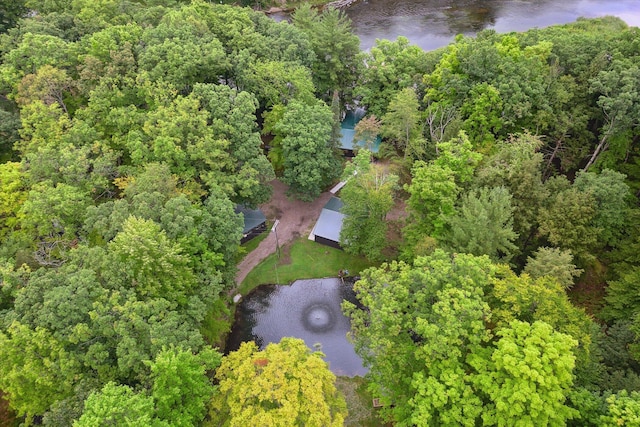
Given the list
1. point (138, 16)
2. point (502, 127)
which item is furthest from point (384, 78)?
point (138, 16)

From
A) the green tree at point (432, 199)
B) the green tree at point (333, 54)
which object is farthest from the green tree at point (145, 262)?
the green tree at point (333, 54)

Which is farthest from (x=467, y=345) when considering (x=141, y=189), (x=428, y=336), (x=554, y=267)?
(x=141, y=189)

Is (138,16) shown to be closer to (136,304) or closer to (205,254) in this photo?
(205,254)

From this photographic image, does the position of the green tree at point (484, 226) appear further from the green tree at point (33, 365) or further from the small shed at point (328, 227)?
the green tree at point (33, 365)

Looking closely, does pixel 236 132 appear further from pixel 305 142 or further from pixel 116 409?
pixel 116 409

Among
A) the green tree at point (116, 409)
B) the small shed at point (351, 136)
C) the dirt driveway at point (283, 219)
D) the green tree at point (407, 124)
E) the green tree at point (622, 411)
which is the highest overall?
the green tree at point (407, 124)

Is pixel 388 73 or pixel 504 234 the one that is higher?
pixel 388 73
